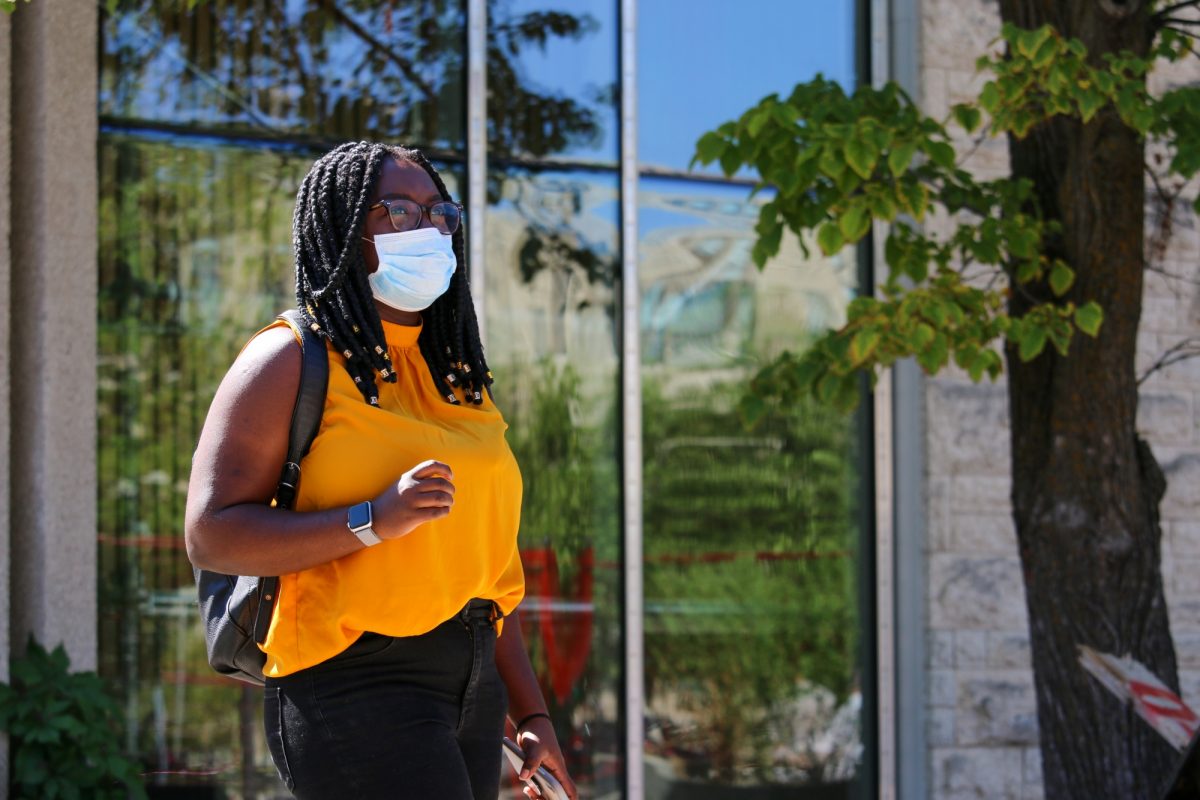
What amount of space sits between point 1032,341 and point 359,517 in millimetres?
2311

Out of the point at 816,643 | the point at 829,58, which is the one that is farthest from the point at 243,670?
the point at 829,58

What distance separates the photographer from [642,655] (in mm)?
5773

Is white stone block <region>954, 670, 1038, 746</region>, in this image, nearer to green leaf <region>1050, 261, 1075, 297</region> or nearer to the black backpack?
A: green leaf <region>1050, 261, 1075, 297</region>

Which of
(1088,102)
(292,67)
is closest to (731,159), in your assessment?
(1088,102)

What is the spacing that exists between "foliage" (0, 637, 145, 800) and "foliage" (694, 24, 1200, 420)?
2.39 m

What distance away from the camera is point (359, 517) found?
2.23 m

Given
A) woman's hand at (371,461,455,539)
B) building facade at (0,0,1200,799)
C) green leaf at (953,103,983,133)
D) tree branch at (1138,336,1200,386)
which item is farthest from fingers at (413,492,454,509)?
building facade at (0,0,1200,799)

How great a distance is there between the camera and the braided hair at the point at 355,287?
245 cm

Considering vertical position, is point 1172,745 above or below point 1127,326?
below

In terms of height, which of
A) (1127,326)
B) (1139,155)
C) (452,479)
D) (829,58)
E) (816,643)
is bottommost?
(816,643)

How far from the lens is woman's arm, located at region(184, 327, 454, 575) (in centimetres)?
220

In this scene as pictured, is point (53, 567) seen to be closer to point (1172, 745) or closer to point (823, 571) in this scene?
point (823, 571)

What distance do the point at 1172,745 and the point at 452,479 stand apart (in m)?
2.75

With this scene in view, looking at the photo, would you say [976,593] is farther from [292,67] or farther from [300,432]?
[300,432]
